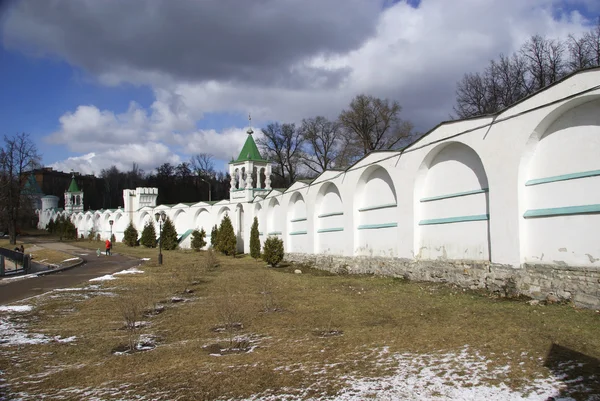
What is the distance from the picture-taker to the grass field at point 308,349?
457 cm

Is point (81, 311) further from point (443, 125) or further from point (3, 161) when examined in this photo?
point (3, 161)

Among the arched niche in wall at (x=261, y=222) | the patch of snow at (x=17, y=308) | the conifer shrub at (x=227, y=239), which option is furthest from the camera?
the conifer shrub at (x=227, y=239)

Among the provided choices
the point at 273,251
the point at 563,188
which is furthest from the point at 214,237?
the point at 563,188

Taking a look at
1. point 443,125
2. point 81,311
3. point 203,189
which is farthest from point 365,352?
point 203,189

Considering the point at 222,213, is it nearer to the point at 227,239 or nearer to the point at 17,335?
the point at 227,239

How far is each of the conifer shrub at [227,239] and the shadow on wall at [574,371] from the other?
921 inches

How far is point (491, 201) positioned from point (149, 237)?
103ft

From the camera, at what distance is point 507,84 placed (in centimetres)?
3456

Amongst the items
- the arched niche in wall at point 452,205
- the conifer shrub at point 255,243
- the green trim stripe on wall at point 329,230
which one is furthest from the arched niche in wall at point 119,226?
the arched niche in wall at point 452,205

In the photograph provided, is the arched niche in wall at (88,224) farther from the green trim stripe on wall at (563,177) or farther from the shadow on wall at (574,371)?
the shadow on wall at (574,371)

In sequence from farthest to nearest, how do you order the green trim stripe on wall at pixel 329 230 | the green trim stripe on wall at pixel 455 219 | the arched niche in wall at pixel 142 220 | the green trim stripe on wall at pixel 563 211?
the arched niche in wall at pixel 142 220 → the green trim stripe on wall at pixel 329 230 → the green trim stripe on wall at pixel 455 219 → the green trim stripe on wall at pixel 563 211

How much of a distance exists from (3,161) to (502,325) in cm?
5211

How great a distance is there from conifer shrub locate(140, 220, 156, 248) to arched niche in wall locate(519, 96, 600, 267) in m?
31.8

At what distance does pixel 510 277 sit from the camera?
9.27 metres
